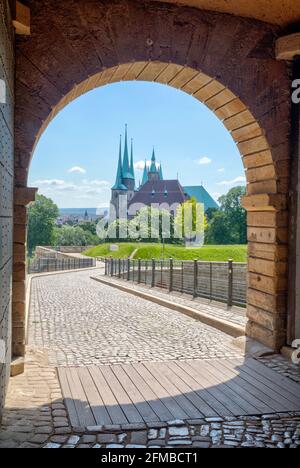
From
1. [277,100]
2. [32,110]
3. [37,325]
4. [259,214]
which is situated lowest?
[37,325]

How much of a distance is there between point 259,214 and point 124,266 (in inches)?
636

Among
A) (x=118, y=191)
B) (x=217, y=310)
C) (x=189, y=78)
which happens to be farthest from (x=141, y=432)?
(x=118, y=191)

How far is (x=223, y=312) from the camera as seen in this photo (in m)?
8.82

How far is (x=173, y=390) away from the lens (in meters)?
4.50

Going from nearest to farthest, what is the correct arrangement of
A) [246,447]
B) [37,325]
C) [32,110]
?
[246,447] → [32,110] → [37,325]

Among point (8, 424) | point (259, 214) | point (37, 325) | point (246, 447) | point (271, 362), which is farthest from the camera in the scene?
point (37, 325)

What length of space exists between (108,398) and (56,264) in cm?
2880

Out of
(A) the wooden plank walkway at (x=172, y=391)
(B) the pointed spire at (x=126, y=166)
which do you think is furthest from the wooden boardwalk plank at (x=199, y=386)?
(B) the pointed spire at (x=126, y=166)

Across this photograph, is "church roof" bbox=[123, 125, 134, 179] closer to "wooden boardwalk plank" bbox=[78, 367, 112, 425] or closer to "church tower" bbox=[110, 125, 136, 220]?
"church tower" bbox=[110, 125, 136, 220]

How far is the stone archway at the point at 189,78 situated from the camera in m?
4.83

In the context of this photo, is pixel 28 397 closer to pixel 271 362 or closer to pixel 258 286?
pixel 271 362

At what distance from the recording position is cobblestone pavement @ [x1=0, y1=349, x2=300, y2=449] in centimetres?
339

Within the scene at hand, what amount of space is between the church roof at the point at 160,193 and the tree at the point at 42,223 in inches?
953

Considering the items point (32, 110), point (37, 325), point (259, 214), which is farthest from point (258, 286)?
point (37, 325)
